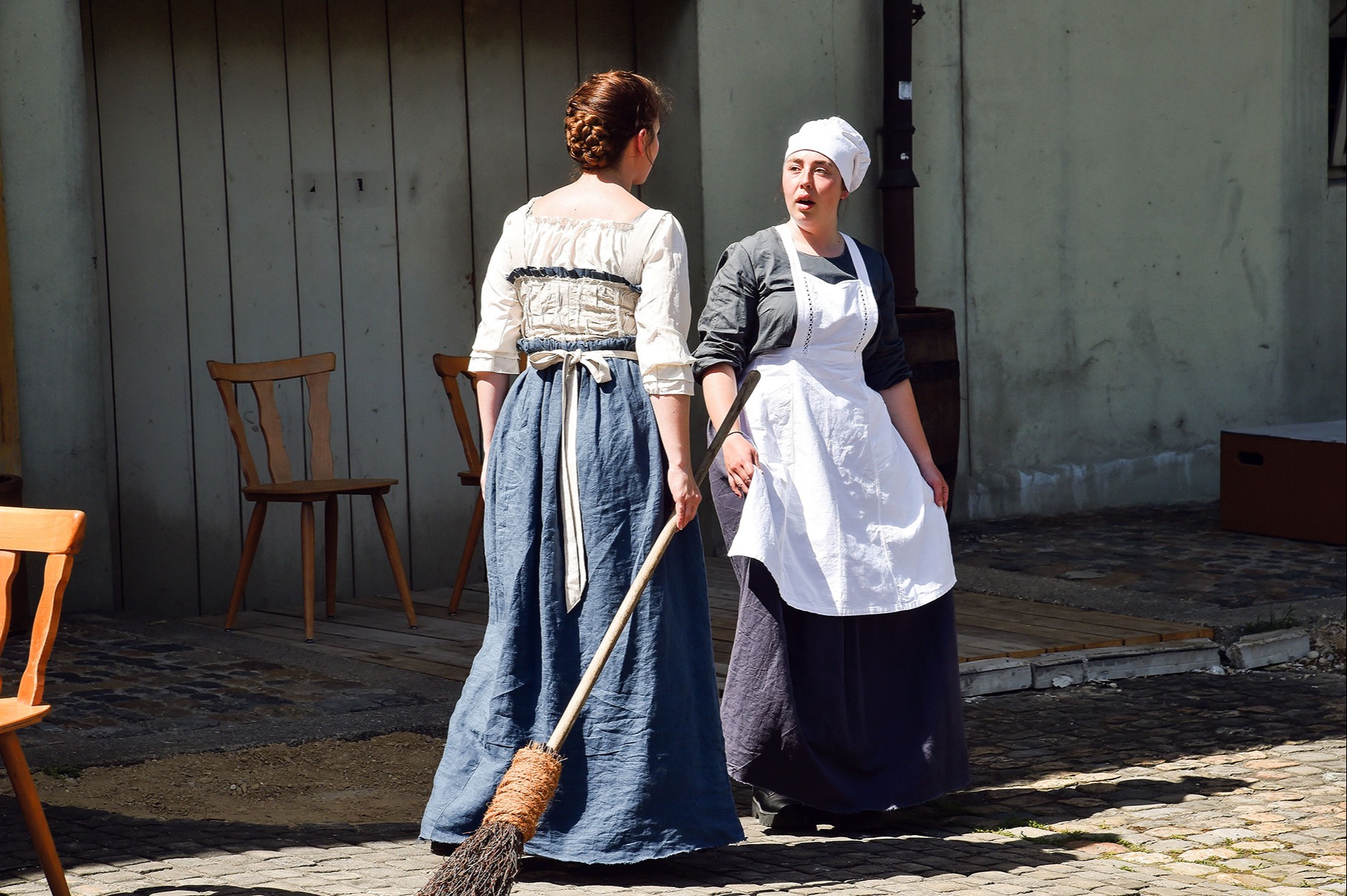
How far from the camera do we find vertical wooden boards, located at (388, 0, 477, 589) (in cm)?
770

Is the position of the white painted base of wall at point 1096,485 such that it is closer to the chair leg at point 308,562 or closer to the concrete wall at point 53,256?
the chair leg at point 308,562

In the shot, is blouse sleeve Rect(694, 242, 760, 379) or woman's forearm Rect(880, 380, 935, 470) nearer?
blouse sleeve Rect(694, 242, 760, 379)

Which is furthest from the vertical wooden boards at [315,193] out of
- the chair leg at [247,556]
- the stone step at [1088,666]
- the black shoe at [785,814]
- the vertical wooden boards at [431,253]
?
the black shoe at [785,814]

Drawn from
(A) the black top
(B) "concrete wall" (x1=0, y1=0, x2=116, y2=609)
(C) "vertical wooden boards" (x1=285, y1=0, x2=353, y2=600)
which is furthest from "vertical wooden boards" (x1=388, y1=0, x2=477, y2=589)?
(A) the black top

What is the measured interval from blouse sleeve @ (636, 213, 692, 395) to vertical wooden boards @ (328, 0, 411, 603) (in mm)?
3872

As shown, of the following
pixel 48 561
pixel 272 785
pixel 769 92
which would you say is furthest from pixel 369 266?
pixel 48 561

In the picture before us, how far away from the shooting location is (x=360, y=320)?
25.2 ft

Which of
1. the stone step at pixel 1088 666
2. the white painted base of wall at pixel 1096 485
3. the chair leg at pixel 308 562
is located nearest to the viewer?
the stone step at pixel 1088 666

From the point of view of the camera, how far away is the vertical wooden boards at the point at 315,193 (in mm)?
7461

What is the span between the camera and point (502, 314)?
4176 mm

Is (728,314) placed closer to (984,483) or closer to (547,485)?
(547,485)

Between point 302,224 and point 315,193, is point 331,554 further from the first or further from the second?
point 315,193

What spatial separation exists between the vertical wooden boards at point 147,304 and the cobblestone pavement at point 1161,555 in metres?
3.42

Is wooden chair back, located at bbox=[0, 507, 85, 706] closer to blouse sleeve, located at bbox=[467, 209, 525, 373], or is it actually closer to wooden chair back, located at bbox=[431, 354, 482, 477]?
blouse sleeve, located at bbox=[467, 209, 525, 373]
